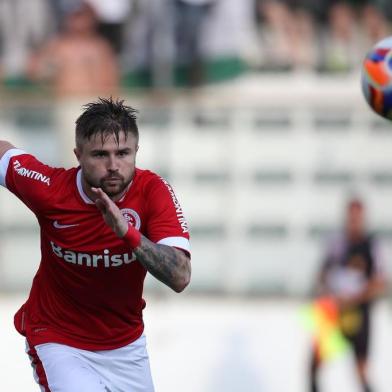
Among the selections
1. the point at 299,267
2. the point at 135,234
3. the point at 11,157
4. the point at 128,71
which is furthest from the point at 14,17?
the point at 135,234

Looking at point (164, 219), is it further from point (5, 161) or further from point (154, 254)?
point (5, 161)

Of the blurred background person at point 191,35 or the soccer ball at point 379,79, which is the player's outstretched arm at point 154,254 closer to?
the soccer ball at point 379,79

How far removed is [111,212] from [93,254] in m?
0.67

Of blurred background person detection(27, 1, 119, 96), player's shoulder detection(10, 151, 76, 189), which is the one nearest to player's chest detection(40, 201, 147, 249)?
player's shoulder detection(10, 151, 76, 189)

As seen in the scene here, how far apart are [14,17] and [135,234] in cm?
752

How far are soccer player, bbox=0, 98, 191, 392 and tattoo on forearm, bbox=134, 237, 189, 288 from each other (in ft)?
0.04

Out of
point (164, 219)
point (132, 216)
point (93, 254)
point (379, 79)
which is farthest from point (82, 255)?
point (379, 79)

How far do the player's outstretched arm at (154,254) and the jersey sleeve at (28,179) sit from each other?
2.28 ft

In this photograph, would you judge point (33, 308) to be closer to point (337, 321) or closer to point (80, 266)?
point (80, 266)

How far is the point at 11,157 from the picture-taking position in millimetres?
5320

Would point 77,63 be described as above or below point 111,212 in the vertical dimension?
above

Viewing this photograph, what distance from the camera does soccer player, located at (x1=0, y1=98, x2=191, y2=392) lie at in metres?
4.81

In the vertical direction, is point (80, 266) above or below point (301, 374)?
above

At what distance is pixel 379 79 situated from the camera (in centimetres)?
629
